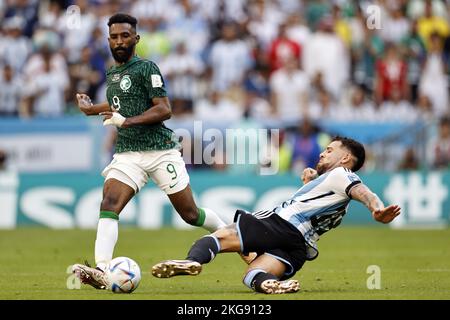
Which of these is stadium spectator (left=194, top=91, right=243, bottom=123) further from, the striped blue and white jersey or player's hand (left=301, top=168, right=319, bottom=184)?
the striped blue and white jersey

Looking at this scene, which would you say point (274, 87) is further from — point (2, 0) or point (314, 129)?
point (2, 0)

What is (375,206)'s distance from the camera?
383 inches

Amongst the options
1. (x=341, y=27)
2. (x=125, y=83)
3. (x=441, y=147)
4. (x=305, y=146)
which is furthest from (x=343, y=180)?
(x=341, y=27)

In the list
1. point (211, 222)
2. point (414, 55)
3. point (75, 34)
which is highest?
point (75, 34)

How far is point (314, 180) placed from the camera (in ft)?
35.7

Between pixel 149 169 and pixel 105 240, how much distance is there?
40.2 inches

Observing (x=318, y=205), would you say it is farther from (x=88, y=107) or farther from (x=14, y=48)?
(x=14, y=48)

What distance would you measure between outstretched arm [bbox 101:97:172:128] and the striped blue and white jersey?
1518 mm
